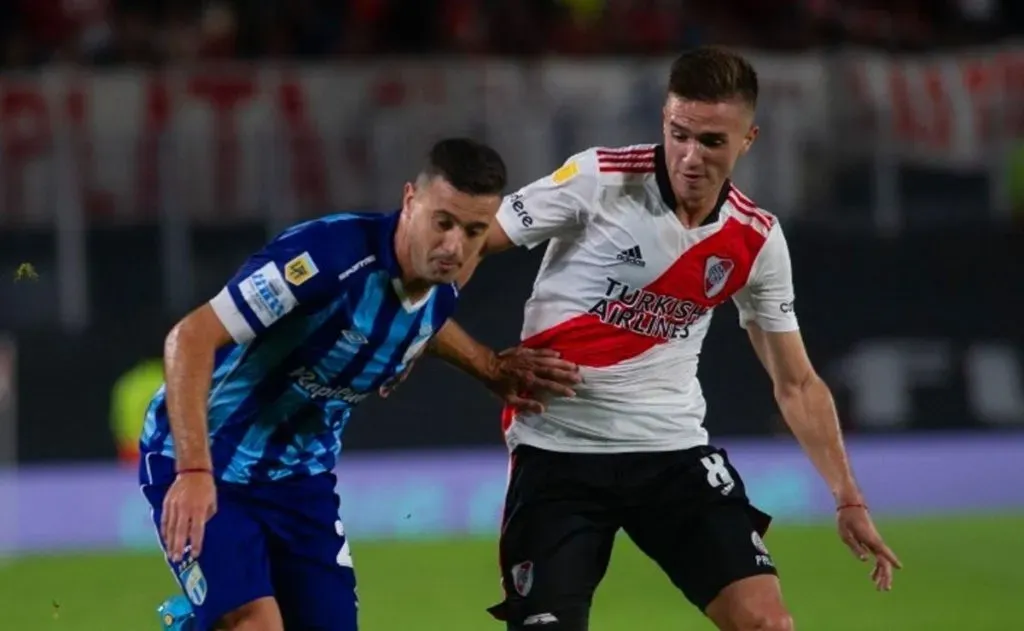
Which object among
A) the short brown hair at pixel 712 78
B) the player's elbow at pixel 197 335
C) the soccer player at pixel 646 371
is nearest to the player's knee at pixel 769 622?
the soccer player at pixel 646 371

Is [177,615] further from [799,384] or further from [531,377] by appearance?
[799,384]

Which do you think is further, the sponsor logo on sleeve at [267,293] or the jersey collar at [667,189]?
the jersey collar at [667,189]

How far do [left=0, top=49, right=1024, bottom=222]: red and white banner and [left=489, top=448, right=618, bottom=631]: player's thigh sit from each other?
693 centimetres

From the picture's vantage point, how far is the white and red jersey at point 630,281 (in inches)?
234

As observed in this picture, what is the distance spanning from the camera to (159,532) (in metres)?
5.37

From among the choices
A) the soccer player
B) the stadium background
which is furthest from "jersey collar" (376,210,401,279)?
the stadium background

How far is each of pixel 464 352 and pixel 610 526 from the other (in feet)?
2.42

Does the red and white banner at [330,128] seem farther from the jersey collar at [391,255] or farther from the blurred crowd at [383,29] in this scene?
the jersey collar at [391,255]

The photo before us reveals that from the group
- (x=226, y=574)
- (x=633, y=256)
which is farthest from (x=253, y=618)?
(x=633, y=256)

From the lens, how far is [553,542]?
581cm

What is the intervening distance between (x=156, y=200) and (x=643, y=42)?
428 cm

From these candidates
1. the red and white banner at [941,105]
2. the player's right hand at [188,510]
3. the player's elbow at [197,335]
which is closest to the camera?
the player's right hand at [188,510]

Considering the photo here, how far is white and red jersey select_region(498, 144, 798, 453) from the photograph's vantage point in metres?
5.95

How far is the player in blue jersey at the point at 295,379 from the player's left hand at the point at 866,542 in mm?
1395
